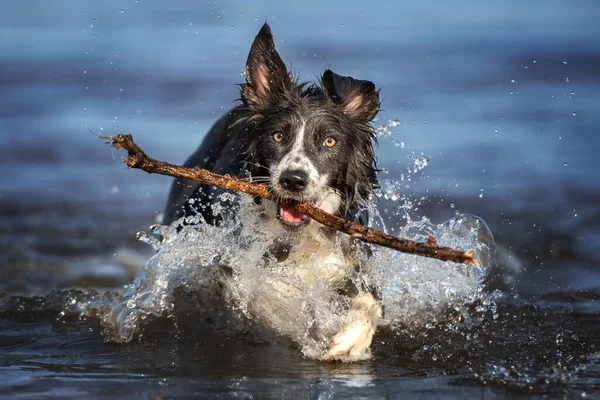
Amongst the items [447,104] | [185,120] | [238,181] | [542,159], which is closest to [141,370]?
[238,181]

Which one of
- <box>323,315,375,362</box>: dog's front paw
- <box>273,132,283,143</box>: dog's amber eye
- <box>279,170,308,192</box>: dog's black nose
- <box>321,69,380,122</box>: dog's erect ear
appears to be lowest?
<box>323,315,375,362</box>: dog's front paw

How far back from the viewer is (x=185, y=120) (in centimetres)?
1119

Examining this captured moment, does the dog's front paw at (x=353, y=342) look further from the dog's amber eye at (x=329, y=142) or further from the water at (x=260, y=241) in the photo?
the dog's amber eye at (x=329, y=142)

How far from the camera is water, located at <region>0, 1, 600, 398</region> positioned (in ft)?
15.1

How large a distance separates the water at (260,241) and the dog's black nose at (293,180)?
63cm

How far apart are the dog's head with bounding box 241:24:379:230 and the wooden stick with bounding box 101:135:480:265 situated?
277 millimetres

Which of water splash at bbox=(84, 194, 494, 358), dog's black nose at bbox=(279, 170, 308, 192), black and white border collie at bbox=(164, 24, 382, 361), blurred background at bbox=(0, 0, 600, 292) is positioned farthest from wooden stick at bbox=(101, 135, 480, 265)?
blurred background at bbox=(0, 0, 600, 292)

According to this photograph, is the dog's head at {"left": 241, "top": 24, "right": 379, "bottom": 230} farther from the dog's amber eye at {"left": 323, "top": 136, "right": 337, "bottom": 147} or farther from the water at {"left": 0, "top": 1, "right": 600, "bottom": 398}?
the water at {"left": 0, "top": 1, "right": 600, "bottom": 398}

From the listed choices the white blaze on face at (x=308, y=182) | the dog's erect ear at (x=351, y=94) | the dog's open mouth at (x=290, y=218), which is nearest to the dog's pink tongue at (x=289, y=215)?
the dog's open mouth at (x=290, y=218)

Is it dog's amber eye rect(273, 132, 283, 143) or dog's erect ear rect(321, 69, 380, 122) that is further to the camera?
dog's erect ear rect(321, 69, 380, 122)

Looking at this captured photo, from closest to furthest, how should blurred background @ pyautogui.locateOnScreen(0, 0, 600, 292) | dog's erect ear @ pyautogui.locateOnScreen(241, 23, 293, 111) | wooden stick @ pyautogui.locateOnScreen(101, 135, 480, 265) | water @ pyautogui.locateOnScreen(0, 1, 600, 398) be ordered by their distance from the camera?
1. wooden stick @ pyautogui.locateOnScreen(101, 135, 480, 265)
2. water @ pyautogui.locateOnScreen(0, 1, 600, 398)
3. dog's erect ear @ pyautogui.locateOnScreen(241, 23, 293, 111)
4. blurred background @ pyautogui.locateOnScreen(0, 0, 600, 292)

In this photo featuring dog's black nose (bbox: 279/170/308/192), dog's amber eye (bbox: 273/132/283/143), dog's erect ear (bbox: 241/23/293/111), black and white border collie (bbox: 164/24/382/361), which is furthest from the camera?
dog's erect ear (bbox: 241/23/293/111)

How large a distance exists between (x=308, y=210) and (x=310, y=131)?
61 centimetres

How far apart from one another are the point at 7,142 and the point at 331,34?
6451mm
